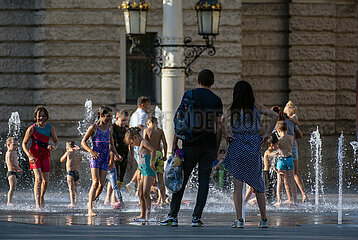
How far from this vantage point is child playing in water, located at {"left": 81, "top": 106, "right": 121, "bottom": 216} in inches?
527

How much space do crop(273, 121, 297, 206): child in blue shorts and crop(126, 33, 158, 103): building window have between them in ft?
21.1

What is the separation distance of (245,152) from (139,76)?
10512 millimetres

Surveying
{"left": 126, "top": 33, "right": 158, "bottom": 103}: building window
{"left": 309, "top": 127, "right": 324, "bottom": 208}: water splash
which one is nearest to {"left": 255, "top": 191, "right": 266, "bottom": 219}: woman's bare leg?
{"left": 309, "top": 127, "right": 324, "bottom": 208}: water splash

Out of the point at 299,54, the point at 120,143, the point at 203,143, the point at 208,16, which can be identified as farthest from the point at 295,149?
the point at 299,54

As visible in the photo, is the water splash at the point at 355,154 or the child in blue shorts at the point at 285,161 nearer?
the child in blue shorts at the point at 285,161

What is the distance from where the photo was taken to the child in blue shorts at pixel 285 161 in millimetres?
15367

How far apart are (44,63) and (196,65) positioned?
3231mm

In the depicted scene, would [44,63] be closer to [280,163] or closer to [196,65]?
[196,65]

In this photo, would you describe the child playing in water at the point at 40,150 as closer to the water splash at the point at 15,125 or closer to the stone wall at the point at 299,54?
the water splash at the point at 15,125

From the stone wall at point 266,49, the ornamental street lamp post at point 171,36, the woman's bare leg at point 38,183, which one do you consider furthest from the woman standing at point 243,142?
the stone wall at point 266,49

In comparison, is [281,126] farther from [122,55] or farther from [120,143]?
[122,55]

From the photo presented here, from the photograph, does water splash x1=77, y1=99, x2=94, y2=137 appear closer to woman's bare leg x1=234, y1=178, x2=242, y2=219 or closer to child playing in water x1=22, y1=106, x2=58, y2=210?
child playing in water x1=22, y1=106, x2=58, y2=210

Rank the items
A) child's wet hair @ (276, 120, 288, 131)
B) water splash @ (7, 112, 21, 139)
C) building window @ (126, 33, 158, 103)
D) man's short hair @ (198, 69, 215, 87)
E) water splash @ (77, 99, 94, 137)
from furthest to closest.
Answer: building window @ (126, 33, 158, 103)
water splash @ (7, 112, 21, 139)
water splash @ (77, 99, 94, 137)
child's wet hair @ (276, 120, 288, 131)
man's short hair @ (198, 69, 215, 87)

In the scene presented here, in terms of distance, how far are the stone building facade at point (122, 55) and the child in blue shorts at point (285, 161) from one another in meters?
5.76
